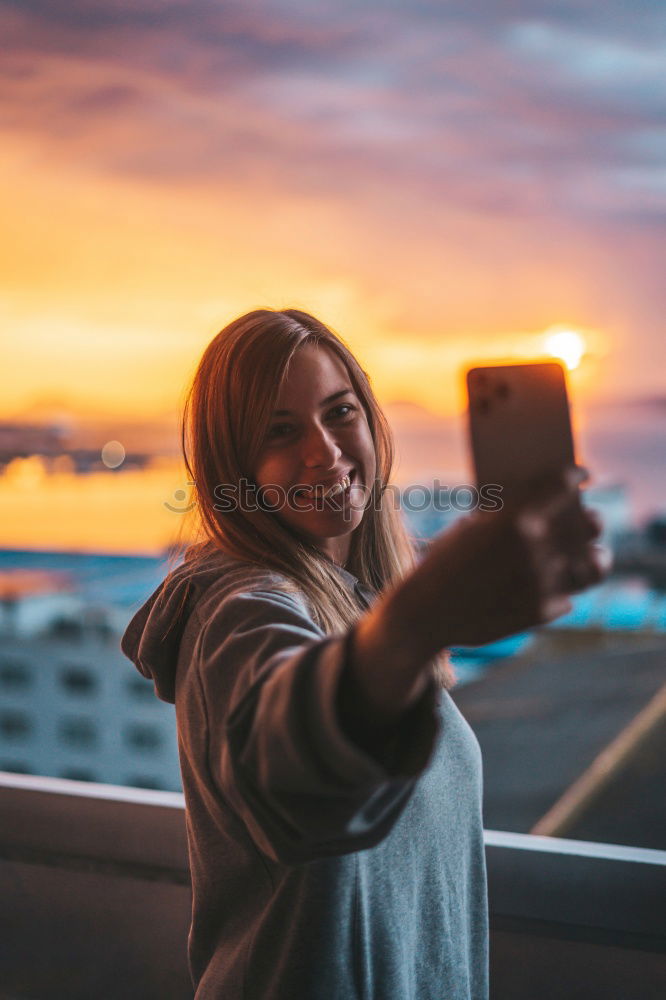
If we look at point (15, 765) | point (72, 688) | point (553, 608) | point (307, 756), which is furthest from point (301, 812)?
point (72, 688)

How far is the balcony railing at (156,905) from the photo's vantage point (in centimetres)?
140

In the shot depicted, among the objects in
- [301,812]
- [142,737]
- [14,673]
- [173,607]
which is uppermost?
[173,607]

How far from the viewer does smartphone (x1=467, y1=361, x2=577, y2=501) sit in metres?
0.56

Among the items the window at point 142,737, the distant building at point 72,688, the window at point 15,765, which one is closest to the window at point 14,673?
the distant building at point 72,688

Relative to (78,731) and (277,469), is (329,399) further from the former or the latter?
(78,731)

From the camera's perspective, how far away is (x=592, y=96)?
174 cm

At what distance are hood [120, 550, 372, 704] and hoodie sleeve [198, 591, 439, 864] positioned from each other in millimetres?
153

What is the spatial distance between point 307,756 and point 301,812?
2.2 inches

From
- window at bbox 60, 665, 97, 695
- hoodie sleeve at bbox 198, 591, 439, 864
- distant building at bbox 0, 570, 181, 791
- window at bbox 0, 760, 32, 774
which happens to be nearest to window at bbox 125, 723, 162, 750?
distant building at bbox 0, 570, 181, 791

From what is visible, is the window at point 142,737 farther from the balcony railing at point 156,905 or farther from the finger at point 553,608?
the finger at point 553,608

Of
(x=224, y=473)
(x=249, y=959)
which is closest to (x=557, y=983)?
(x=249, y=959)

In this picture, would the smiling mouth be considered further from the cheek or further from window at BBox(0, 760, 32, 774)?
window at BBox(0, 760, 32, 774)

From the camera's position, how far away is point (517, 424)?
0.57m

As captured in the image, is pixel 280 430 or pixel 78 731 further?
pixel 78 731
